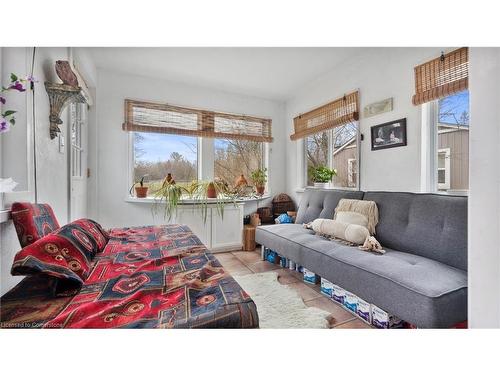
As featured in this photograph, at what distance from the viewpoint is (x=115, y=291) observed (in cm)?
95

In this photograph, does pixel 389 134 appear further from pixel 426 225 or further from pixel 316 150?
pixel 316 150

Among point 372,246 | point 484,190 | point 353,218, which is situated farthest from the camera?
point 353,218

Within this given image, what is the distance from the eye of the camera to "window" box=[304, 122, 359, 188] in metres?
2.86

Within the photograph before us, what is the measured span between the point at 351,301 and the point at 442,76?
1.98 metres

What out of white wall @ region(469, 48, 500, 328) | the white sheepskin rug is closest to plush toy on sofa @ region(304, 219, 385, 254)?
the white sheepskin rug

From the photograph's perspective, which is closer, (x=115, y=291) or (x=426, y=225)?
(x=115, y=291)

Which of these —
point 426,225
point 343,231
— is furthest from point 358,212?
point 426,225

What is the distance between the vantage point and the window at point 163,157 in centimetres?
324

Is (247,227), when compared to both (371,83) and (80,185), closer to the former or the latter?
(80,185)

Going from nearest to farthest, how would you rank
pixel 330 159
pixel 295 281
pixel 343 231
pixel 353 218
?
pixel 343 231 → pixel 353 218 → pixel 295 281 → pixel 330 159

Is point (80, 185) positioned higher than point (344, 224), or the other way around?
point (80, 185)

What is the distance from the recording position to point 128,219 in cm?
310
